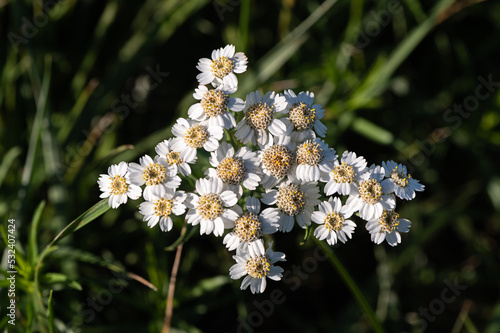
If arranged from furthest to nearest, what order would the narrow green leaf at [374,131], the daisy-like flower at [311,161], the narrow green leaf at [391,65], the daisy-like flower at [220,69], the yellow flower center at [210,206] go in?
1. the narrow green leaf at [391,65]
2. the narrow green leaf at [374,131]
3. the daisy-like flower at [220,69]
4. the daisy-like flower at [311,161]
5. the yellow flower center at [210,206]

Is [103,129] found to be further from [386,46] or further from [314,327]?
[386,46]

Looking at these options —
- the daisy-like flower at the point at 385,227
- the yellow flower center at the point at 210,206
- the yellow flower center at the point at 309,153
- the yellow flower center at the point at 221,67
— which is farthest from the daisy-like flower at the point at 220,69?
the daisy-like flower at the point at 385,227

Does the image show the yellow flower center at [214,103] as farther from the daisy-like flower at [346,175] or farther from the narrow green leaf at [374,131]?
the narrow green leaf at [374,131]

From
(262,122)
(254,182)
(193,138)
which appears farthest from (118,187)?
(262,122)

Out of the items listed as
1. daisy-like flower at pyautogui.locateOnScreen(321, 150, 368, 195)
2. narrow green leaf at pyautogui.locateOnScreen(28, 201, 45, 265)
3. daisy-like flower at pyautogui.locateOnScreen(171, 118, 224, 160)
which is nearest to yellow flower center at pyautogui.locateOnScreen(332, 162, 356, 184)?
daisy-like flower at pyautogui.locateOnScreen(321, 150, 368, 195)

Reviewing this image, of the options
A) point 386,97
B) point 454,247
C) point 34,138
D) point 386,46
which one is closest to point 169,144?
point 34,138

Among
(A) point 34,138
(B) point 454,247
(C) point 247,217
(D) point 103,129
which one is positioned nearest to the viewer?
(C) point 247,217

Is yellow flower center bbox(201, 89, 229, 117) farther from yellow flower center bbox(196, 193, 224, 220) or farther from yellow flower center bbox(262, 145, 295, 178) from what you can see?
yellow flower center bbox(196, 193, 224, 220)
